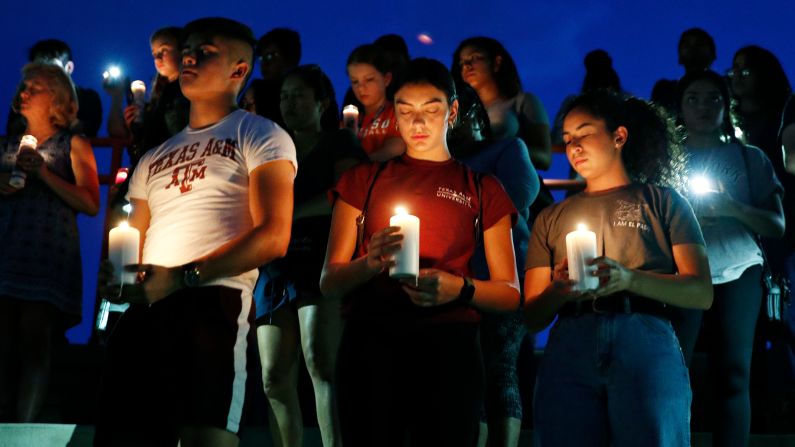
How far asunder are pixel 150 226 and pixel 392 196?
779mm

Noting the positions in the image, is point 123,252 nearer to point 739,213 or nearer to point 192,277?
point 192,277

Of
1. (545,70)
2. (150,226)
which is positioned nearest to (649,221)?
(150,226)

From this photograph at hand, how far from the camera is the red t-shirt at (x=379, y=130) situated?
4.48 metres

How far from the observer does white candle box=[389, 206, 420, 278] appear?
250 cm

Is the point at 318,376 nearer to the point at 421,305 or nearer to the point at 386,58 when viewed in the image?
the point at 421,305

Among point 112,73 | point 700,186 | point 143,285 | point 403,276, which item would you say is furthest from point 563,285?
point 112,73

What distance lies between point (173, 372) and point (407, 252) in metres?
0.75

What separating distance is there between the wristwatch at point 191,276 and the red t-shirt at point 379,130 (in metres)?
1.83

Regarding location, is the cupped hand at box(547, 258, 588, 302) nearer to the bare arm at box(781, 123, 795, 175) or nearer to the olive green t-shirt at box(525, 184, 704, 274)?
the olive green t-shirt at box(525, 184, 704, 274)

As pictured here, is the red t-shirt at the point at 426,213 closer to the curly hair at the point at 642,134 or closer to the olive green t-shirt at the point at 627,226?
the olive green t-shirt at the point at 627,226

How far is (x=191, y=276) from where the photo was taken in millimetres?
2697

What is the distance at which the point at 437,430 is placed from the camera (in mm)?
2627

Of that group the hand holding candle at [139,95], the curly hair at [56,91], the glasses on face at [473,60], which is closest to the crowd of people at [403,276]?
the curly hair at [56,91]

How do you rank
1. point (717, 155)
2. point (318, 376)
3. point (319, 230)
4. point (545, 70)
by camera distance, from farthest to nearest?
point (545, 70), point (717, 155), point (319, 230), point (318, 376)
